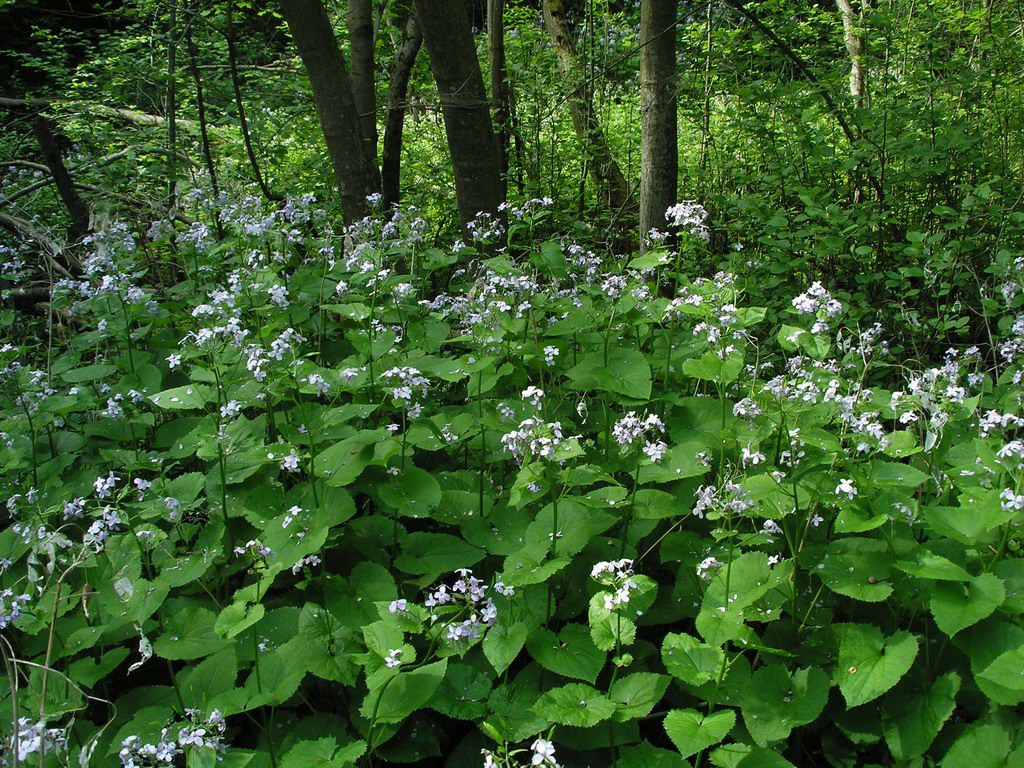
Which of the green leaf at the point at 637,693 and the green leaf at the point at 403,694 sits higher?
the green leaf at the point at 403,694

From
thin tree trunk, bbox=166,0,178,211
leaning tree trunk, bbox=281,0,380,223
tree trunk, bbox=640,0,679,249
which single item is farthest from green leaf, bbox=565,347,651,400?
thin tree trunk, bbox=166,0,178,211

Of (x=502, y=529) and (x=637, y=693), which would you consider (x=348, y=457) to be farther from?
(x=637, y=693)

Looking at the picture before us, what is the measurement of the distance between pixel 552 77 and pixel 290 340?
4778mm

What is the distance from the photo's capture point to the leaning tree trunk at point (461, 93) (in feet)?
14.6

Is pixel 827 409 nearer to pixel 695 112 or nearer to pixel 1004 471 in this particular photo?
pixel 1004 471

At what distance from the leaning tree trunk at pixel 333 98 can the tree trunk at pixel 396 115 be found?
132cm

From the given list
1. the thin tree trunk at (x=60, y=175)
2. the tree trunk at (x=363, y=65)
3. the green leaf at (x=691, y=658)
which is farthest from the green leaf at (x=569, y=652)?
the tree trunk at (x=363, y=65)

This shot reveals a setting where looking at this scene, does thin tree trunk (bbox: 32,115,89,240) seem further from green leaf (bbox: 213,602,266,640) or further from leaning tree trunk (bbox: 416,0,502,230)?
green leaf (bbox: 213,602,266,640)

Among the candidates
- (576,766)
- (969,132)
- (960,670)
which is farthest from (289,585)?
(969,132)

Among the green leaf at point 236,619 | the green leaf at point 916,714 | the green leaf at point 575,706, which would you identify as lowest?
the green leaf at point 916,714

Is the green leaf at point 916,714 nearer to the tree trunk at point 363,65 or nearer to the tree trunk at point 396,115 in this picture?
the tree trunk at point 396,115

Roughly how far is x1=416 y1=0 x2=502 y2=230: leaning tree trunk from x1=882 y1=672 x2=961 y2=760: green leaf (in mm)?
3639

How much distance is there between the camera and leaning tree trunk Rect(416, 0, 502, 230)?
4445 mm

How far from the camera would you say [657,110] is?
4297mm
